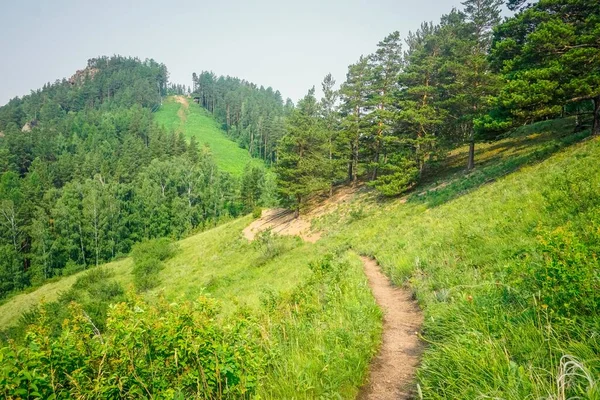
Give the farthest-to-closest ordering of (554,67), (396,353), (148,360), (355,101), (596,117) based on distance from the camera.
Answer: (355,101)
(596,117)
(554,67)
(396,353)
(148,360)

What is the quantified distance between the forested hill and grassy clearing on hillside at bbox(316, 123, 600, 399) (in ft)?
224

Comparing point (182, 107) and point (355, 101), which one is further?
point (182, 107)

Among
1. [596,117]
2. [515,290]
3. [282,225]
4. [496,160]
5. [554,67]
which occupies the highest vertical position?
[554,67]

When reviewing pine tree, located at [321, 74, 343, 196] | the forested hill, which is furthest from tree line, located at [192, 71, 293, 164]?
pine tree, located at [321, 74, 343, 196]

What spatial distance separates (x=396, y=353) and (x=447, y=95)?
1188 inches

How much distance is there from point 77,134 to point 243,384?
149578 mm

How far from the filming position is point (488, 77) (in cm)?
2414

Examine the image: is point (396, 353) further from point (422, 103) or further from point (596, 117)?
point (422, 103)

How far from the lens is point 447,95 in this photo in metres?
29.3

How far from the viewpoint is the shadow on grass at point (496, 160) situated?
64.4 ft

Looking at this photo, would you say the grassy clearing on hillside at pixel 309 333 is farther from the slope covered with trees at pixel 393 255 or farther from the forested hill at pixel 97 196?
the forested hill at pixel 97 196

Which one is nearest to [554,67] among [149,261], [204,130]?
[149,261]

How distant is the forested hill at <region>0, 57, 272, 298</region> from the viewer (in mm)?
66250

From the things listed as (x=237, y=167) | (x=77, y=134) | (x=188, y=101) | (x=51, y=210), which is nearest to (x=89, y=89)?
(x=188, y=101)
